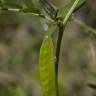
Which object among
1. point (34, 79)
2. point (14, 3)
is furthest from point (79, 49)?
point (14, 3)

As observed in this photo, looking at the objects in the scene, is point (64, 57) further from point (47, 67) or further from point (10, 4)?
point (47, 67)

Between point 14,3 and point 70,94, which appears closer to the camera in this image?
point 14,3

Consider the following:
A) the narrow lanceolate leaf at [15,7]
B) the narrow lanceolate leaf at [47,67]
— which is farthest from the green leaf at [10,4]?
the narrow lanceolate leaf at [47,67]

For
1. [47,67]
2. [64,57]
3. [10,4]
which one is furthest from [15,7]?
[64,57]

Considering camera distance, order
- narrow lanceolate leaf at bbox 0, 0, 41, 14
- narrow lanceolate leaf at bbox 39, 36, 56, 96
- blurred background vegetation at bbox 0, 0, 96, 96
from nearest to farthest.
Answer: narrow lanceolate leaf at bbox 39, 36, 56, 96
narrow lanceolate leaf at bbox 0, 0, 41, 14
blurred background vegetation at bbox 0, 0, 96, 96

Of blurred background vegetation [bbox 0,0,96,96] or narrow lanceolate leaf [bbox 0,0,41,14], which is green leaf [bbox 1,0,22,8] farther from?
blurred background vegetation [bbox 0,0,96,96]

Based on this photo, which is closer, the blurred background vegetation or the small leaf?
the small leaf

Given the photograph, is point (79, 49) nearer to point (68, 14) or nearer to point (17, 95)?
point (17, 95)

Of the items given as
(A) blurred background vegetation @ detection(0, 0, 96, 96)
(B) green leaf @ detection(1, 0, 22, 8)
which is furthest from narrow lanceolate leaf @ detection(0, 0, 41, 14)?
(A) blurred background vegetation @ detection(0, 0, 96, 96)
